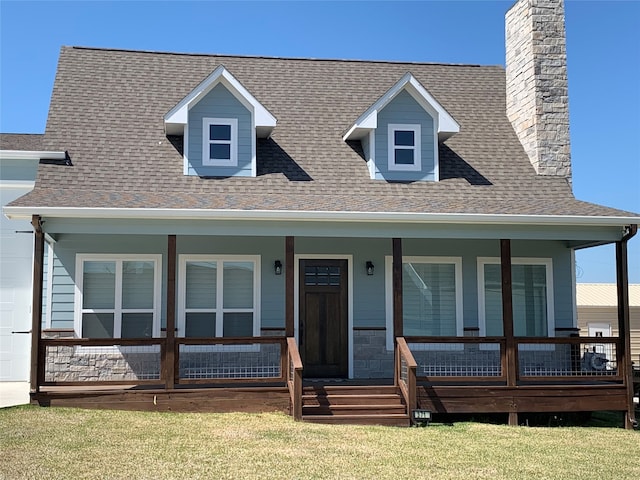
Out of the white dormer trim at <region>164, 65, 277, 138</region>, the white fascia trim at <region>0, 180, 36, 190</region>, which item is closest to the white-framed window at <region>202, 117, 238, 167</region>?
the white dormer trim at <region>164, 65, 277, 138</region>

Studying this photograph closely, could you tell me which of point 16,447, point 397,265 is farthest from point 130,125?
point 16,447

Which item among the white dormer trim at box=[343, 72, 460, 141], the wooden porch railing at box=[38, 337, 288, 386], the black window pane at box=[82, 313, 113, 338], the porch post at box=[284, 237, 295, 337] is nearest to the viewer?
the porch post at box=[284, 237, 295, 337]

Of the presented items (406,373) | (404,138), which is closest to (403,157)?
(404,138)

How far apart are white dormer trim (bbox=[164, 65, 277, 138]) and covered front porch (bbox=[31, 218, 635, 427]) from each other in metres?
2.59

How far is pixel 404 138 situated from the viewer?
15.0 metres

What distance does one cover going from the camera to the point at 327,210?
11.9m

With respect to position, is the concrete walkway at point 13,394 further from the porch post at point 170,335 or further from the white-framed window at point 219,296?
the white-framed window at point 219,296

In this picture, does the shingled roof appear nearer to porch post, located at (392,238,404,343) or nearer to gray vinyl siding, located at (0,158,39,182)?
porch post, located at (392,238,404,343)

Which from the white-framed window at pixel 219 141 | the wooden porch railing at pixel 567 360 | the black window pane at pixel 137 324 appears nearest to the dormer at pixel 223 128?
the white-framed window at pixel 219 141

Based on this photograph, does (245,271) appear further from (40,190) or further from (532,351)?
(532,351)

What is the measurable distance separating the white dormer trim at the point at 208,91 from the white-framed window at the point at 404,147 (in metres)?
2.44

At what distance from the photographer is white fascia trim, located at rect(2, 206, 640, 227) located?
441 inches

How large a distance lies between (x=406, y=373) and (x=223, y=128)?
6.01 metres

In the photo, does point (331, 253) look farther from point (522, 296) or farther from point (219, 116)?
point (522, 296)
